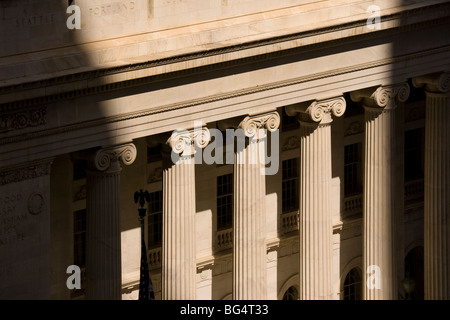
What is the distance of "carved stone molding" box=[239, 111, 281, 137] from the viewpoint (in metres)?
84.5

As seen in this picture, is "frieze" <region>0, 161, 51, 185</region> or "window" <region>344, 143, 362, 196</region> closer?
"frieze" <region>0, 161, 51, 185</region>

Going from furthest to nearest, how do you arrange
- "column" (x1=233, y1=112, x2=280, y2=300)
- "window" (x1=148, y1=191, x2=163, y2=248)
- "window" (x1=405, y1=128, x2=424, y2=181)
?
"window" (x1=405, y1=128, x2=424, y2=181) → "window" (x1=148, y1=191, x2=163, y2=248) → "column" (x1=233, y1=112, x2=280, y2=300)

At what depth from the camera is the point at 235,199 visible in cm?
8581

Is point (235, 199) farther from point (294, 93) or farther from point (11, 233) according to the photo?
point (11, 233)

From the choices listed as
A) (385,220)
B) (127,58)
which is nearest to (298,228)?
(385,220)

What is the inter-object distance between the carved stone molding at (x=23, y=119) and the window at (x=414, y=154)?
27330mm

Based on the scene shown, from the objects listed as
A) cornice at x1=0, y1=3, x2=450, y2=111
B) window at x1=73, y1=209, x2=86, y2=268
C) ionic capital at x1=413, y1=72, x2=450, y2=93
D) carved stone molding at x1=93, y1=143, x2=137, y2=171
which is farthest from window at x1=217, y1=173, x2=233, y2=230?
carved stone molding at x1=93, y1=143, x2=137, y2=171

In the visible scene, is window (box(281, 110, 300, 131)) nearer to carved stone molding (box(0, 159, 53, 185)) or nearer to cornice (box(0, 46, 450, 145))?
cornice (box(0, 46, 450, 145))

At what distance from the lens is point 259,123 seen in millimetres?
84938

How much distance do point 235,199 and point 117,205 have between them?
6717 mm

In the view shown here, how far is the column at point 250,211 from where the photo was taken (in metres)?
85.2

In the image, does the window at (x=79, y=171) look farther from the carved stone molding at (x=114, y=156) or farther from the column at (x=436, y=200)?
the column at (x=436, y=200)

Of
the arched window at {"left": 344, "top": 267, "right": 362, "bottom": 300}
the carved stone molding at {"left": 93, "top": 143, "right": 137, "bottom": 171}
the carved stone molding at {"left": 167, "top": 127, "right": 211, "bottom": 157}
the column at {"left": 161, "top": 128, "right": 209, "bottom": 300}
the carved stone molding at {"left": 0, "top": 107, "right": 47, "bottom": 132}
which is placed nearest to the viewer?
the carved stone molding at {"left": 0, "top": 107, "right": 47, "bottom": 132}

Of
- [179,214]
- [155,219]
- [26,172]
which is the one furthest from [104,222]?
[155,219]
